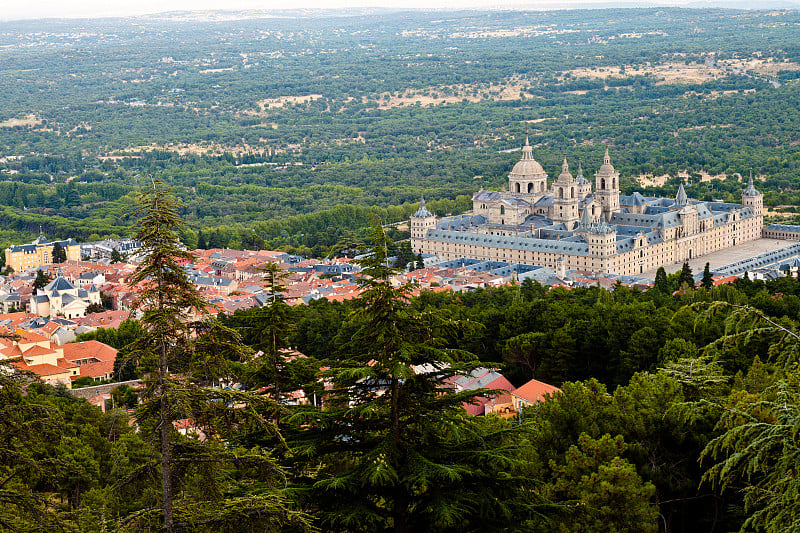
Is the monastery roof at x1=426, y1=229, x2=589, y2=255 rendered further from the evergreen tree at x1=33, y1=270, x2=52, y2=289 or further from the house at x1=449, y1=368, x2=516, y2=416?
the house at x1=449, y1=368, x2=516, y2=416

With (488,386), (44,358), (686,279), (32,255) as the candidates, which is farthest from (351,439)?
(32,255)

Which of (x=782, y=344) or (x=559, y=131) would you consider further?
(x=559, y=131)

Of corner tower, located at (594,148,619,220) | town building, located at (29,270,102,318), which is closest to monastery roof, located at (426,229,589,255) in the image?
corner tower, located at (594,148,619,220)

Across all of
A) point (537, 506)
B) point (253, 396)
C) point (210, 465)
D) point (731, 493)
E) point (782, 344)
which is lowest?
point (731, 493)

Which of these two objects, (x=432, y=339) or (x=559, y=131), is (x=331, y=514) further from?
(x=559, y=131)

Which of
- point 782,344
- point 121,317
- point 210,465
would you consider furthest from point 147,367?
point 121,317

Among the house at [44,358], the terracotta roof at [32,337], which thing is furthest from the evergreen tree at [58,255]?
the house at [44,358]
